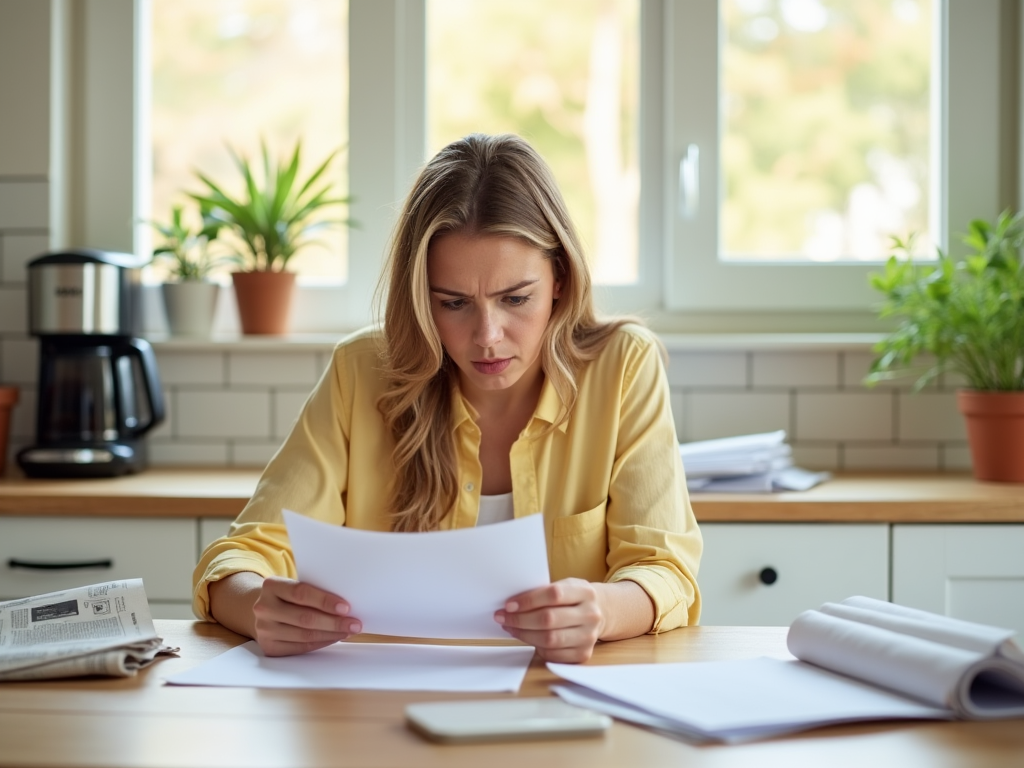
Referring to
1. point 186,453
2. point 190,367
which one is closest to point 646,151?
point 190,367

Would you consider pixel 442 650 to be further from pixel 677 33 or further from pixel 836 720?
pixel 677 33

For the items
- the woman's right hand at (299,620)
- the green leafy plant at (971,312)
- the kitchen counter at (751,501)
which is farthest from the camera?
the green leafy plant at (971,312)

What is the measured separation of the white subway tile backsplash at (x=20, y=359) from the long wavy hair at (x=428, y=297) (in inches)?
53.0

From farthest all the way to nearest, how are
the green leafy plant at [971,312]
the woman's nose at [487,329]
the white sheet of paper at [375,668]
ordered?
the green leafy plant at [971,312], the woman's nose at [487,329], the white sheet of paper at [375,668]

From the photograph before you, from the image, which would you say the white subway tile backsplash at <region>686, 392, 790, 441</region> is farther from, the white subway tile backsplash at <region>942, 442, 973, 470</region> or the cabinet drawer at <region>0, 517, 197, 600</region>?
the cabinet drawer at <region>0, 517, 197, 600</region>

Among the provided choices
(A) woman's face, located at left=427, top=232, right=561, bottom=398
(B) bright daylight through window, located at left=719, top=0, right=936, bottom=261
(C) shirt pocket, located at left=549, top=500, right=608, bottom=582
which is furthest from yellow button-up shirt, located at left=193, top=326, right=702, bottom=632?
(B) bright daylight through window, located at left=719, top=0, right=936, bottom=261

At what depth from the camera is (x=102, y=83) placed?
280 cm

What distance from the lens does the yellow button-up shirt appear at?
1.62m

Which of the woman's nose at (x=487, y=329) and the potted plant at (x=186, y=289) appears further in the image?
the potted plant at (x=186, y=289)

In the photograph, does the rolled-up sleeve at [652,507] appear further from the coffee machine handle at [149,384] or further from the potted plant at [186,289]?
the potted plant at [186,289]

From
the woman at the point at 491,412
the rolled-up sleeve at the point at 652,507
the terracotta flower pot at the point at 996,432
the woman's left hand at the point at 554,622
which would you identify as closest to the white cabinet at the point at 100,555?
the woman at the point at 491,412

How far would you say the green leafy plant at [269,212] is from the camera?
8.63 ft

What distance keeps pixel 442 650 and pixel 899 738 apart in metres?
0.51

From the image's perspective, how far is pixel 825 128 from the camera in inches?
A: 109
